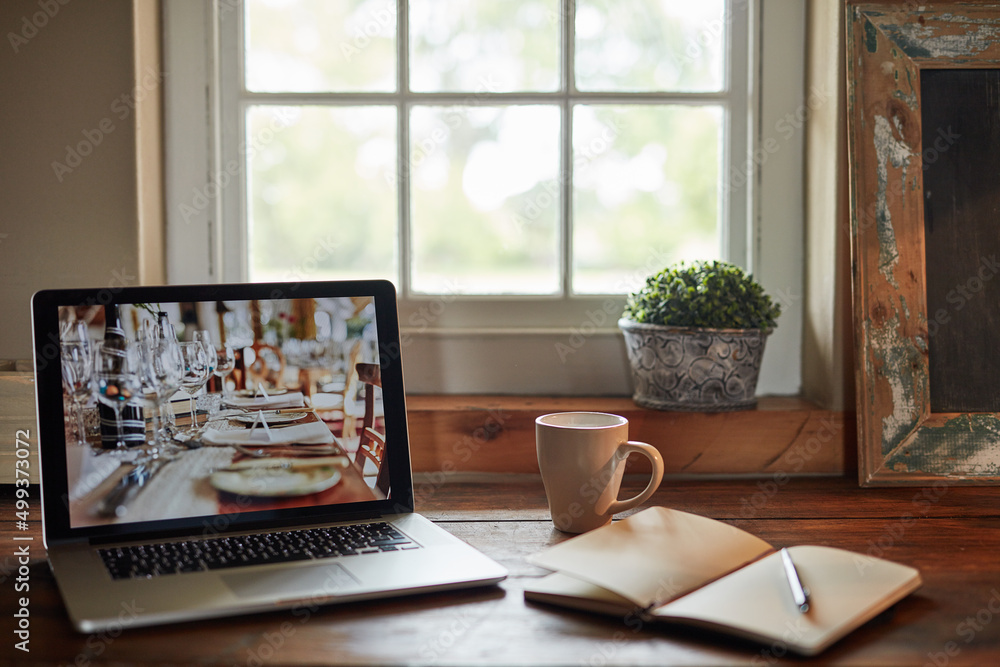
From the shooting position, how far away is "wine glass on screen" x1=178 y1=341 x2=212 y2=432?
0.83m

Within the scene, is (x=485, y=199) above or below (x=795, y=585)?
above

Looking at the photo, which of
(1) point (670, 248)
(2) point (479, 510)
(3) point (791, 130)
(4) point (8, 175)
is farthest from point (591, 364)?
(4) point (8, 175)

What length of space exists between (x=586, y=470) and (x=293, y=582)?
34cm

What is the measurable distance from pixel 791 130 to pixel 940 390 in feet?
1.52

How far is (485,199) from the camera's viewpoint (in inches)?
49.7

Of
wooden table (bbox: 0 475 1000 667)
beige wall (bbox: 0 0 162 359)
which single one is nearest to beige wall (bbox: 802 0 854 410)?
wooden table (bbox: 0 475 1000 667)

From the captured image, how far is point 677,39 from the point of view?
1240mm

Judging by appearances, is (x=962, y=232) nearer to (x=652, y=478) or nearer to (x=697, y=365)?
(x=697, y=365)

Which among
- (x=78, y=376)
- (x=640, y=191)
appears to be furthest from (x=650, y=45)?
(x=78, y=376)

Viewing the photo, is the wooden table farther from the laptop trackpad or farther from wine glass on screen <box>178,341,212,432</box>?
wine glass on screen <box>178,341,212,432</box>

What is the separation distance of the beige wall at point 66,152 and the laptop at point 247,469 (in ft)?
1.13

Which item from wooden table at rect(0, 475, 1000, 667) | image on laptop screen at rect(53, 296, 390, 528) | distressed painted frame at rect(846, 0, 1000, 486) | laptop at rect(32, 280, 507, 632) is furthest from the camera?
distressed painted frame at rect(846, 0, 1000, 486)

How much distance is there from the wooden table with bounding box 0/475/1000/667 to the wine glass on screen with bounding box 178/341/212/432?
8.2 inches

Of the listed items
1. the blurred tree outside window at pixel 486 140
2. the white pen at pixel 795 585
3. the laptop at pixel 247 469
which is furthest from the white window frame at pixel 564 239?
the white pen at pixel 795 585
